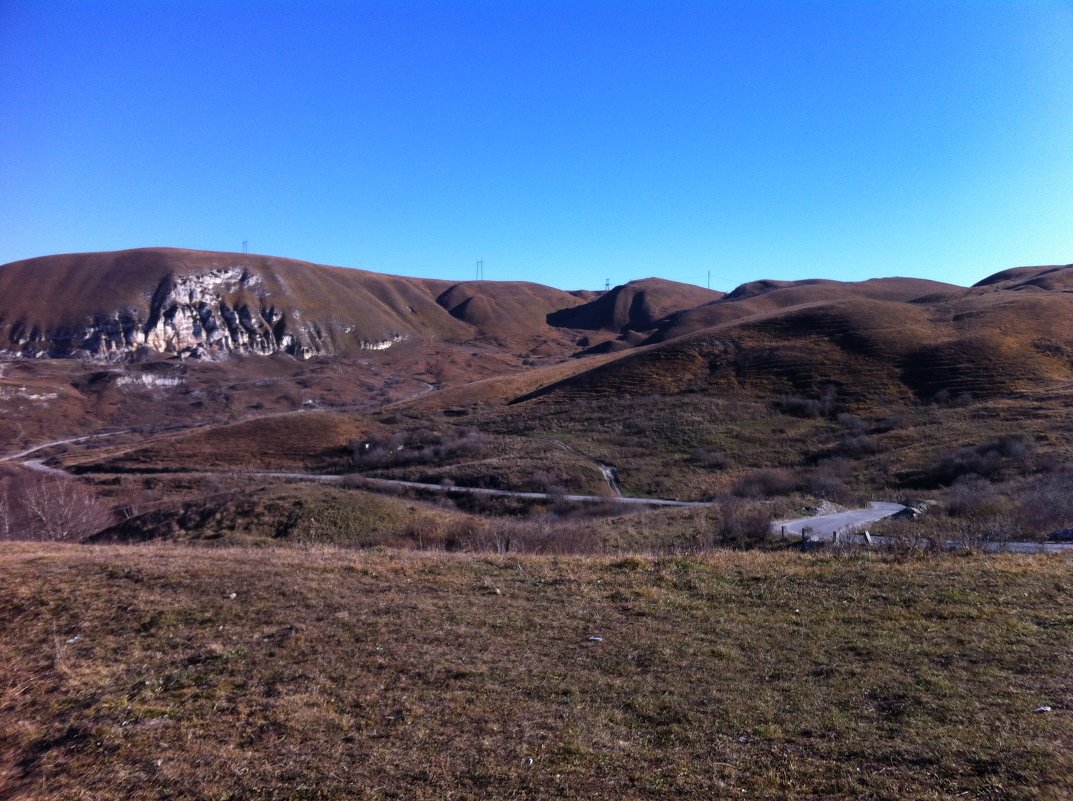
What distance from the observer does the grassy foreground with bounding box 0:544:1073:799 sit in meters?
5.21

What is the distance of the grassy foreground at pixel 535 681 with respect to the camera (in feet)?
17.1

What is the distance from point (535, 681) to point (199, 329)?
13313 centimetres

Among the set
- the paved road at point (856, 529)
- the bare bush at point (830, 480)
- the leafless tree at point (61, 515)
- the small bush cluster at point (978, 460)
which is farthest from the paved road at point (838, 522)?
the leafless tree at point (61, 515)

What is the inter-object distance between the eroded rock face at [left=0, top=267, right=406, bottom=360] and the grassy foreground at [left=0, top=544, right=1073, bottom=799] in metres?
122

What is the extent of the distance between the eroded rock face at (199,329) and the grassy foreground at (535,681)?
122m

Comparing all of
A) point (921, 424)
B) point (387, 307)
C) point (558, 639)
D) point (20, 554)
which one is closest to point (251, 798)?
point (558, 639)

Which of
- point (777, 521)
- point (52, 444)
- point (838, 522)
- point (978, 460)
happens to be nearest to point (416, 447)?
point (777, 521)

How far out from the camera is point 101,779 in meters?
5.35

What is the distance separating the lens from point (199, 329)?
126 m

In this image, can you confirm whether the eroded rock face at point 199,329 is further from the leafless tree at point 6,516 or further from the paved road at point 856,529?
the paved road at point 856,529

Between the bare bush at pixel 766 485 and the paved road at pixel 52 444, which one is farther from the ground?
the bare bush at pixel 766 485

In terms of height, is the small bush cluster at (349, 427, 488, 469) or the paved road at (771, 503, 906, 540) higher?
the paved road at (771, 503, 906, 540)

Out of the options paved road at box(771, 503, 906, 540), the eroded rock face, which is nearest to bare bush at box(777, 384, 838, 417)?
paved road at box(771, 503, 906, 540)

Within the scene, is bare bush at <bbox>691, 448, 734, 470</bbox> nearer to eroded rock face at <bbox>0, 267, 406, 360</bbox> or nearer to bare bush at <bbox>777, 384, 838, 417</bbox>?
bare bush at <bbox>777, 384, 838, 417</bbox>
